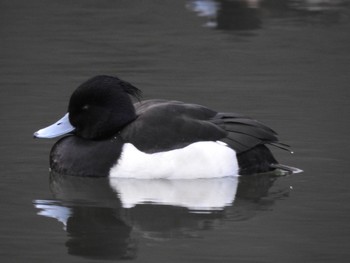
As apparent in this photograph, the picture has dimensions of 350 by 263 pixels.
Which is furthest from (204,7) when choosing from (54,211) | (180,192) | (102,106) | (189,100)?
(54,211)

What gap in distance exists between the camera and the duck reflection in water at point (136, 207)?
6613mm

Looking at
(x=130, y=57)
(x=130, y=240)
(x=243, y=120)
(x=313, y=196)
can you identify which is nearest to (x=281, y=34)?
(x=130, y=57)

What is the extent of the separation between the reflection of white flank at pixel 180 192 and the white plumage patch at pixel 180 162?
54 mm

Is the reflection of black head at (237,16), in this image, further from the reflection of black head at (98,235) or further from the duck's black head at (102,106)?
the reflection of black head at (98,235)

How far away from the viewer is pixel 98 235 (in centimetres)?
668

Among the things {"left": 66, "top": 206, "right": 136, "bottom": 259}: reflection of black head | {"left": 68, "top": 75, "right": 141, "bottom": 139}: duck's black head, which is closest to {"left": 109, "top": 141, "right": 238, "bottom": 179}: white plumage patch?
{"left": 68, "top": 75, "right": 141, "bottom": 139}: duck's black head

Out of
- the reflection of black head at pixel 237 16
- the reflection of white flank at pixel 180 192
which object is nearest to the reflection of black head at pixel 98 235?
the reflection of white flank at pixel 180 192

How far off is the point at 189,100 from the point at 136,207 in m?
3.11

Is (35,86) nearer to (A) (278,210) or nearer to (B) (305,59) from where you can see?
(B) (305,59)

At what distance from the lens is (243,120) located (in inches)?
327

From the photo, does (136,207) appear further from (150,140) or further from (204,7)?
(204,7)

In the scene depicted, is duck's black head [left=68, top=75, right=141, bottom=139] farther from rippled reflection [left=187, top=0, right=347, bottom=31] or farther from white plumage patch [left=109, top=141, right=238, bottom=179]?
rippled reflection [left=187, top=0, right=347, bottom=31]

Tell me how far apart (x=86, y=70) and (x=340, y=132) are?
344cm

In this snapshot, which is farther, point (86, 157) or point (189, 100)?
point (189, 100)
